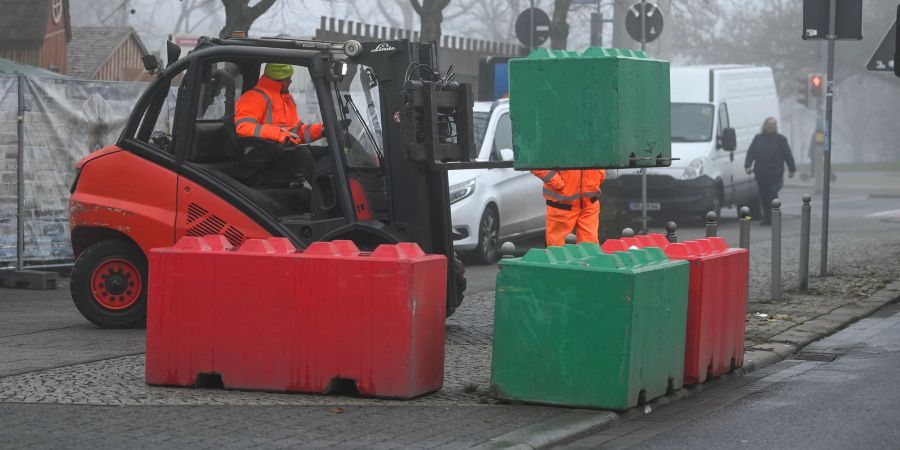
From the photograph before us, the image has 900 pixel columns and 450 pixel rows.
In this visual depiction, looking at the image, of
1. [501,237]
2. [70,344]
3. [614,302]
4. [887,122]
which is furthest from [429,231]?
[887,122]

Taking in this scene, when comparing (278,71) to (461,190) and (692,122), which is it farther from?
(692,122)

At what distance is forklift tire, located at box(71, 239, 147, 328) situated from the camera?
465 inches

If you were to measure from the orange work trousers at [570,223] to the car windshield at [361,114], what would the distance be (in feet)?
5.35

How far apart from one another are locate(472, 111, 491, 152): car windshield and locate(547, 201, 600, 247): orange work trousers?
6082 mm

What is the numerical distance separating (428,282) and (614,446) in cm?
147

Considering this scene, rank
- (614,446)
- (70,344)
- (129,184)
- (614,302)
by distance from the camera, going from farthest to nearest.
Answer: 1. (129,184)
2. (70,344)
3. (614,302)
4. (614,446)

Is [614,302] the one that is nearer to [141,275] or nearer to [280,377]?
[280,377]

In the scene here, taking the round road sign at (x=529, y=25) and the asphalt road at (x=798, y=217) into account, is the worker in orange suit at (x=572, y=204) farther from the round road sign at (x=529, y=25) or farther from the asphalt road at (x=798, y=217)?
the round road sign at (x=529, y=25)

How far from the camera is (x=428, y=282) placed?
8.47m

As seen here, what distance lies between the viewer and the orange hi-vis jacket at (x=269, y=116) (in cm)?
1131

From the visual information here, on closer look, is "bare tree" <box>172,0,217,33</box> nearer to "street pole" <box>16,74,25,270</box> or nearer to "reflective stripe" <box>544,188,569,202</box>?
"street pole" <box>16,74,25,270</box>

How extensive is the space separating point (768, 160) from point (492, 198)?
9534 millimetres

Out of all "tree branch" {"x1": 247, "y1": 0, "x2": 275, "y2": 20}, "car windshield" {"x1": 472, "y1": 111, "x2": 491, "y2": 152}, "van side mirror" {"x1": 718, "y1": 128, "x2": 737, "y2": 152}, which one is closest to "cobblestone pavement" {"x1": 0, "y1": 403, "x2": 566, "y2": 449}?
"car windshield" {"x1": 472, "y1": 111, "x2": 491, "y2": 152}

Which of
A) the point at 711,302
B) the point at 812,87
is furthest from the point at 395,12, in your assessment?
the point at 711,302
